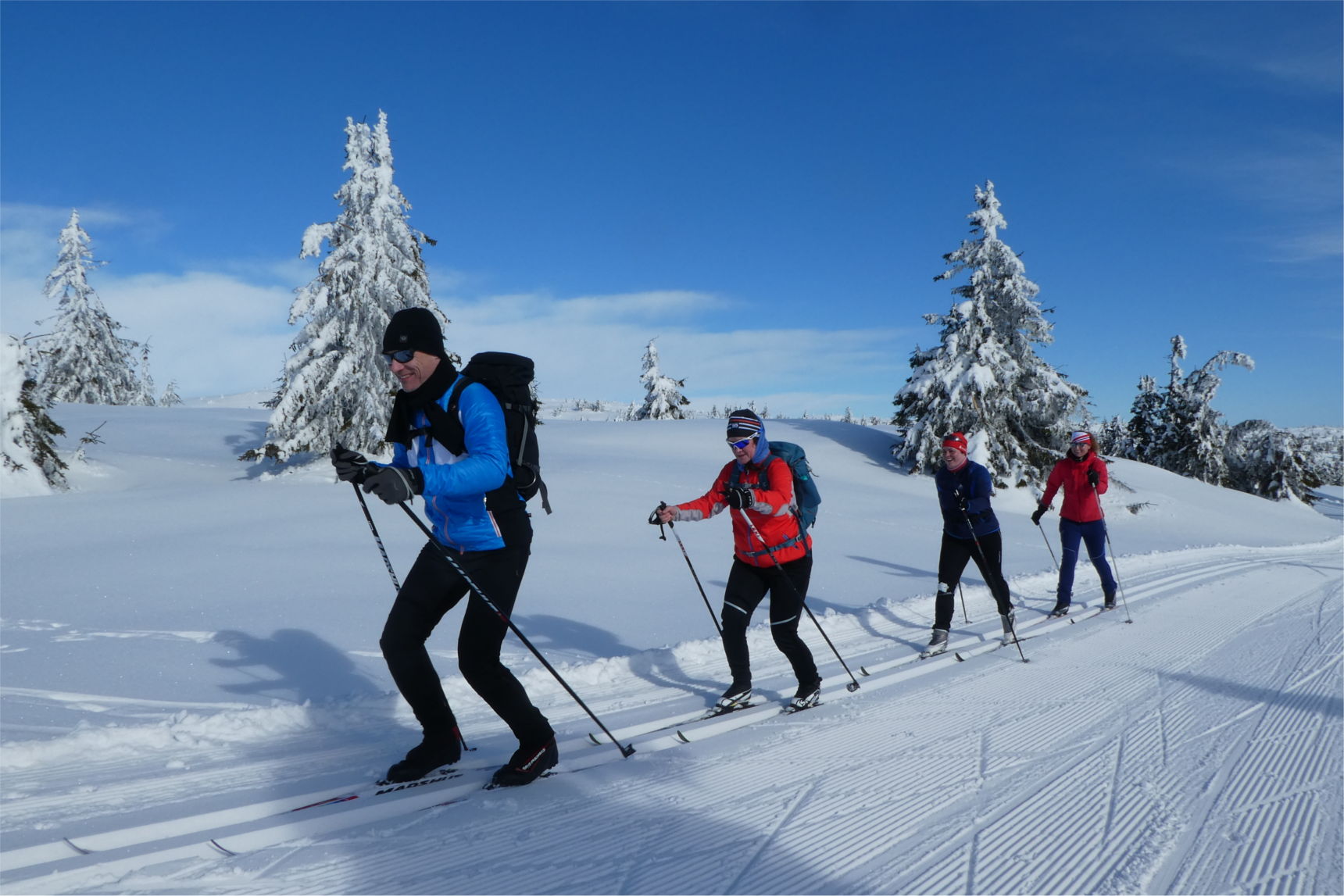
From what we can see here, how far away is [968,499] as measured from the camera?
743 cm

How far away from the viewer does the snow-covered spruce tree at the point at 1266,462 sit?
137 ft

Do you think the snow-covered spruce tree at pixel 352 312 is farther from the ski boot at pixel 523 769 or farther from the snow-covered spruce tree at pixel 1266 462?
the snow-covered spruce tree at pixel 1266 462

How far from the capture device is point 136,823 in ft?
10.6

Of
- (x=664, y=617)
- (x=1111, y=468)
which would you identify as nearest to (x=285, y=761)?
(x=664, y=617)

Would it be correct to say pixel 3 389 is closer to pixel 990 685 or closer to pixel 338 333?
pixel 338 333

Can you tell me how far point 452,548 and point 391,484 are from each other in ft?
2.22


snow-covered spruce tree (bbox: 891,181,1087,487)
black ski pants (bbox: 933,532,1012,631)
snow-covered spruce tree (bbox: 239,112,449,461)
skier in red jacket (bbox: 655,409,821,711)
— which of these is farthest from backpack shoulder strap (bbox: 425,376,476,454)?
snow-covered spruce tree (bbox: 891,181,1087,487)

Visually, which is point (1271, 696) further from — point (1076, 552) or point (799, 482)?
point (1076, 552)

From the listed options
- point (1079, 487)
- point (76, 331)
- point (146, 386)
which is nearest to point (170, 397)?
point (146, 386)

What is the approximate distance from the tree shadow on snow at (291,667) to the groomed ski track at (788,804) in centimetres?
64

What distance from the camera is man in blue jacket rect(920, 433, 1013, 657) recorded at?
290 inches

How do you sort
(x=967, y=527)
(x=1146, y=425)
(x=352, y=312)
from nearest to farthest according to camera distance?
1. (x=967, y=527)
2. (x=352, y=312)
3. (x=1146, y=425)

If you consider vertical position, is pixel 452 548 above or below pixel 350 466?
below

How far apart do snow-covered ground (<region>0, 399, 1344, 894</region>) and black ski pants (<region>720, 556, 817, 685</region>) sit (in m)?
0.31
